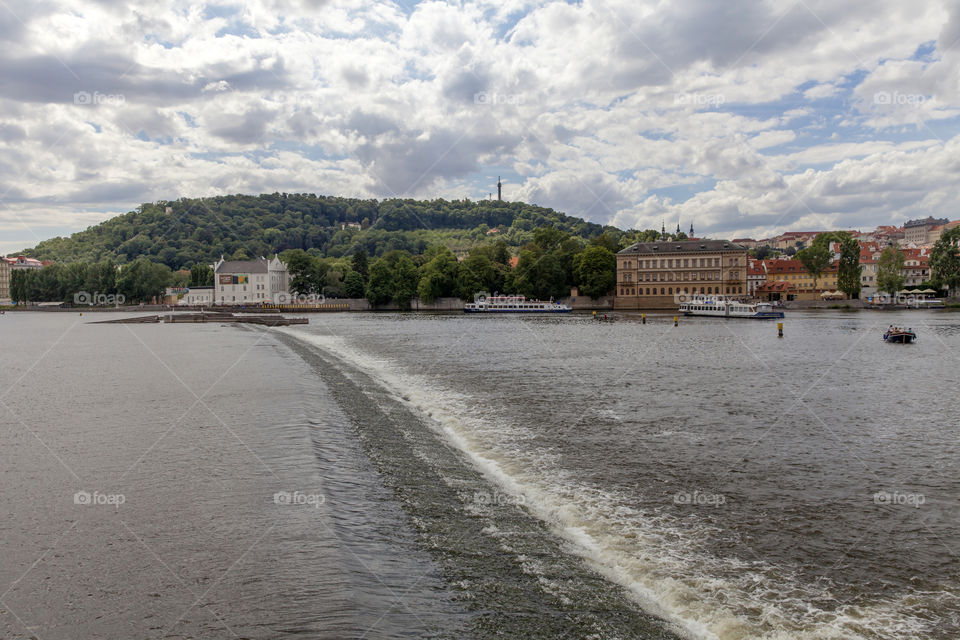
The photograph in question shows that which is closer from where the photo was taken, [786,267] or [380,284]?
[380,284]

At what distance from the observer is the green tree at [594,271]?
139 m

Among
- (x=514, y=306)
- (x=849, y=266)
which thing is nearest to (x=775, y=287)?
(x=849, y=266)

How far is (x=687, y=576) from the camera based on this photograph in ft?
29.1

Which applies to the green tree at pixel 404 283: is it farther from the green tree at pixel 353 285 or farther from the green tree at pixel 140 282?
the green tree at pixel 140 282

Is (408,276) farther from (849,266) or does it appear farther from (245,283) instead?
(849,266)

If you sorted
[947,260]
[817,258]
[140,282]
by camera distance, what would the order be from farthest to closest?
[140,282], [817,258], [947,260]

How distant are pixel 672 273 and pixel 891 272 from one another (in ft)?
144

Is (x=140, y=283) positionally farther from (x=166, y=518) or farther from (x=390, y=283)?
(x=166, y=518)

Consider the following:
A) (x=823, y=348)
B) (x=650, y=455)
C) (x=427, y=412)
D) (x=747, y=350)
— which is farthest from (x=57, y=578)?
(x=823, y=348)

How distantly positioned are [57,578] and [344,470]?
591 centimetres

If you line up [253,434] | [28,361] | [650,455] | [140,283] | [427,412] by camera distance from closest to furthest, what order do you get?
[650,455] → [253,434] → [427,412] → [28,361] → [140,283]

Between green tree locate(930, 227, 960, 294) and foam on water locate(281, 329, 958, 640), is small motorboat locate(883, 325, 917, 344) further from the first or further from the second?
green tree locate(930, 227, 960, 294)

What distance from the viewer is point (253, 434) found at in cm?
1739

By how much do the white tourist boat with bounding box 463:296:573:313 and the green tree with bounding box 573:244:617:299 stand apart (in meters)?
10.7
